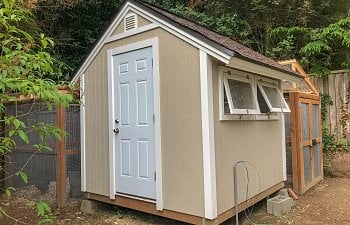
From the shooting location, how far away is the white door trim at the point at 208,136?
369 cm

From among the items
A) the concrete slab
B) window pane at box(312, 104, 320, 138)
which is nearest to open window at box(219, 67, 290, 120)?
the concrete slab

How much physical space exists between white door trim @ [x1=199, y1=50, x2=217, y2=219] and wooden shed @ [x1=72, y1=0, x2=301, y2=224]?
0.04ft

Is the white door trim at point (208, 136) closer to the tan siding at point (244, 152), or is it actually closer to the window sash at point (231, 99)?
the tan siding at point (244, 152)

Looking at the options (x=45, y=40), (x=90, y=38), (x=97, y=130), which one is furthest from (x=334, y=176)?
(x=90, y=38)

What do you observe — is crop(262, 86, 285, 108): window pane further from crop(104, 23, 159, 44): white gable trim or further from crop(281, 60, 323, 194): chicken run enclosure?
crop(104, 23, 159, 44): white gable trim

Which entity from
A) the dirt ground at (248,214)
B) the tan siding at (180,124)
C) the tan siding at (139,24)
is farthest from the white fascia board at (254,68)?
the dirt ground at (248,214)

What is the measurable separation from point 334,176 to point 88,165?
490 centimetres

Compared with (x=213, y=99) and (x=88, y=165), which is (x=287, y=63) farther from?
(x=88, y=165)

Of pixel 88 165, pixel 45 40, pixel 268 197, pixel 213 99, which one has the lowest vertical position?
pixel 268 197

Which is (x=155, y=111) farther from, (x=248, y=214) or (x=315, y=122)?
(x=315, y=122)

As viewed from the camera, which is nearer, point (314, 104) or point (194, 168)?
point (194, 168)

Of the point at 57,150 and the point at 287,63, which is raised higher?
the point at 287,63

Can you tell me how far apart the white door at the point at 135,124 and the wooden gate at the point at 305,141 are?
9.06 ft

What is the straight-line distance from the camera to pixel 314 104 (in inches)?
262
